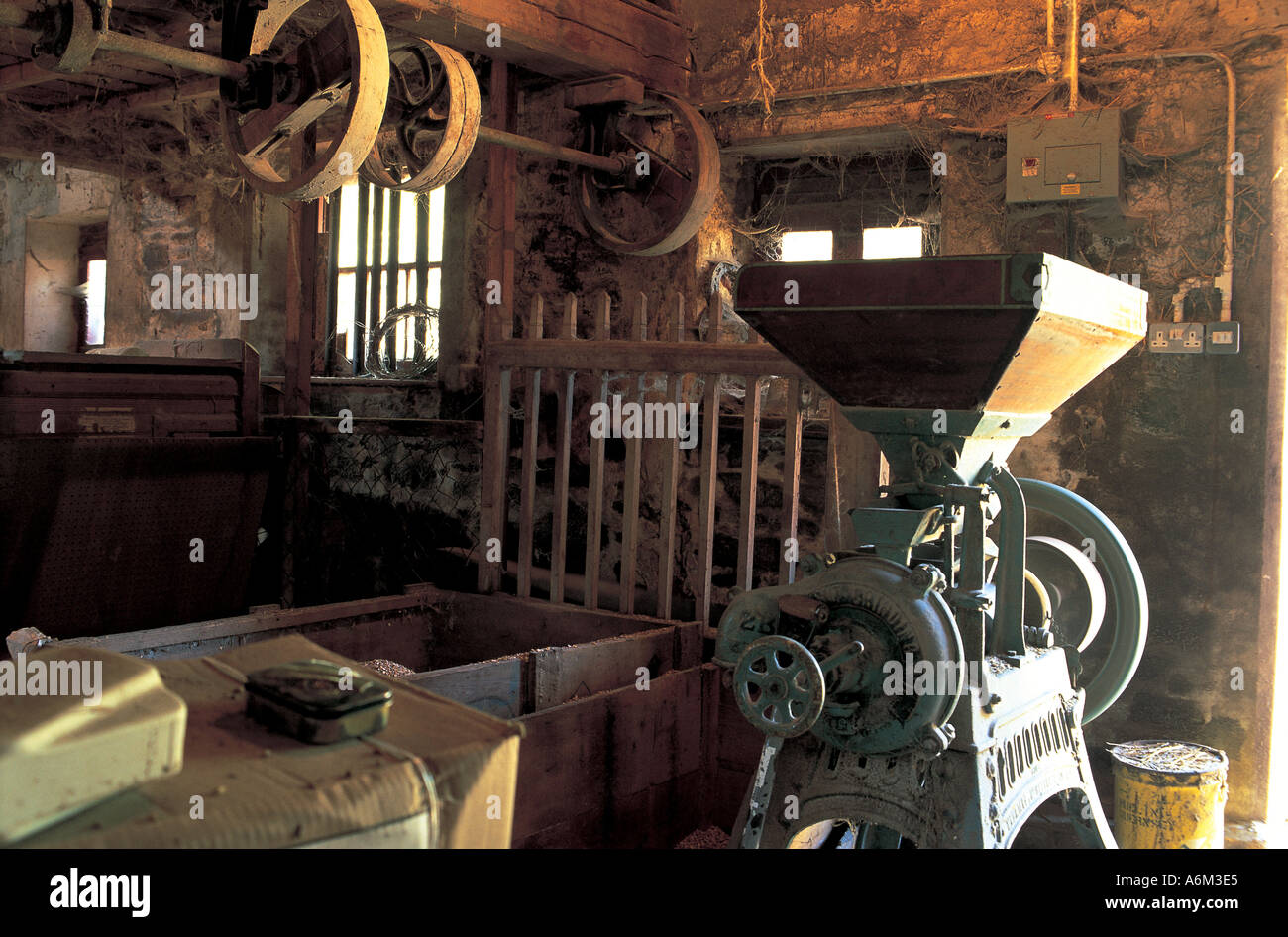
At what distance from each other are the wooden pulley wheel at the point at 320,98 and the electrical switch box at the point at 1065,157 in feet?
8.54

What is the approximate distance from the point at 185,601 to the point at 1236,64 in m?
5.51

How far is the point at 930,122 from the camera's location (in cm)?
470

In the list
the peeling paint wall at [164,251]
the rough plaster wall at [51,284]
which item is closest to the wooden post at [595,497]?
the peeling paint wall at [164,251]

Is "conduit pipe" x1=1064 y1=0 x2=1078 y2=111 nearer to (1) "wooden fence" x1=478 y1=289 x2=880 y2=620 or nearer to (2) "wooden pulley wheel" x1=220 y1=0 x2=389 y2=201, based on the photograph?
(1) "wooden fence" x1=478 y1=289 x2=880 y2=620

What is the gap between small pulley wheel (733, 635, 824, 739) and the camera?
2.17 metres

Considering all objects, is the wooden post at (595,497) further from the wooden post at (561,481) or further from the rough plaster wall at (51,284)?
the rough plaster wall at (51,284)

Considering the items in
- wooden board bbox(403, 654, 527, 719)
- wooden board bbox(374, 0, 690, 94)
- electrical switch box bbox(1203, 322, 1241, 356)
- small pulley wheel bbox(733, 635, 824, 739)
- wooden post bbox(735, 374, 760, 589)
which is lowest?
wooden board bbox(403, 654, 527, 719)

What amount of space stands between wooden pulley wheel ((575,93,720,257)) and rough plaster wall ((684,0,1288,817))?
4.13 feet

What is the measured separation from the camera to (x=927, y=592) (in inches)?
88.7

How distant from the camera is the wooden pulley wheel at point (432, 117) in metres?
4.00

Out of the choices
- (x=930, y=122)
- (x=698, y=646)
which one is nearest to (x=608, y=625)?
(x=698, y=646)

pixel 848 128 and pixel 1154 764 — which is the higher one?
pixel 848 128

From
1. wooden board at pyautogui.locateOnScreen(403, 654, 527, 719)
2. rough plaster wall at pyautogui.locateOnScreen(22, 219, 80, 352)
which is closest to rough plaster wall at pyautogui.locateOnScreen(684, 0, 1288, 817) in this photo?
wooden board at pyautogui.locateOnScreen(403, 654, 527, 719)
